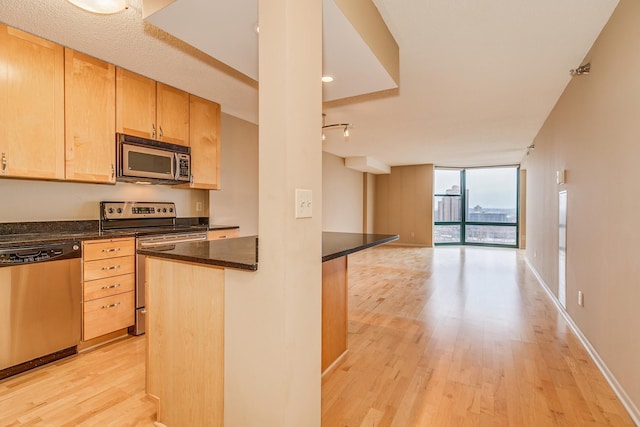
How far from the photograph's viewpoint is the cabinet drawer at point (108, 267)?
253 centimetres

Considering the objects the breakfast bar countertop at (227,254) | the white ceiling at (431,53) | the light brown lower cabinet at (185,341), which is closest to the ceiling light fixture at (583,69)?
the white ceiling at (431,53)

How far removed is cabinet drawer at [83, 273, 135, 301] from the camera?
254cm

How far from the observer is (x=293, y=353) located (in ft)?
4.06

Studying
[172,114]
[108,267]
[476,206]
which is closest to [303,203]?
[108,267]

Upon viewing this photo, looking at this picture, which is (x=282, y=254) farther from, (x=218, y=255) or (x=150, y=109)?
(x=150, y=109)

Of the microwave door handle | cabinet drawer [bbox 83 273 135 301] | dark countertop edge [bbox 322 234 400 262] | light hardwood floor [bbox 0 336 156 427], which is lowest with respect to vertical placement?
light hardwood floor [bbox 0 336 156 427]

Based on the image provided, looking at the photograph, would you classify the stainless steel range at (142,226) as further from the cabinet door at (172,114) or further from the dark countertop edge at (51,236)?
the cabinet door at (172,114)

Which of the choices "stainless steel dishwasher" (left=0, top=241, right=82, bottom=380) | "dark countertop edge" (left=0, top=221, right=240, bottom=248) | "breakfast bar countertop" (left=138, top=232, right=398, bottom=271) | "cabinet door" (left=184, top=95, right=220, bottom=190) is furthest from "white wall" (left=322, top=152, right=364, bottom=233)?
"breakfast bar countertop" (left=138, top=232, right=398, bottom=271)

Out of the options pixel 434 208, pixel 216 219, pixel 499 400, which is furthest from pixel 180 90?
pixel 434 208

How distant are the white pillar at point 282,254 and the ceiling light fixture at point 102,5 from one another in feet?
3.51

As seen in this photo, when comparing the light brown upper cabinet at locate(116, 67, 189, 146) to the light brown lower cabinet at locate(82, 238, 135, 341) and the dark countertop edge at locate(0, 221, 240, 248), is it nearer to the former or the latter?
the dark countertop edge at locate(0, 221, 240, 248)

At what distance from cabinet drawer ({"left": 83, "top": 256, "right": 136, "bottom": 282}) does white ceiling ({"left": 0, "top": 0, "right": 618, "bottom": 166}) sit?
1753 mm

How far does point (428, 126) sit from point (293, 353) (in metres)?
4.60

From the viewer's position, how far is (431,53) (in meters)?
2.63
